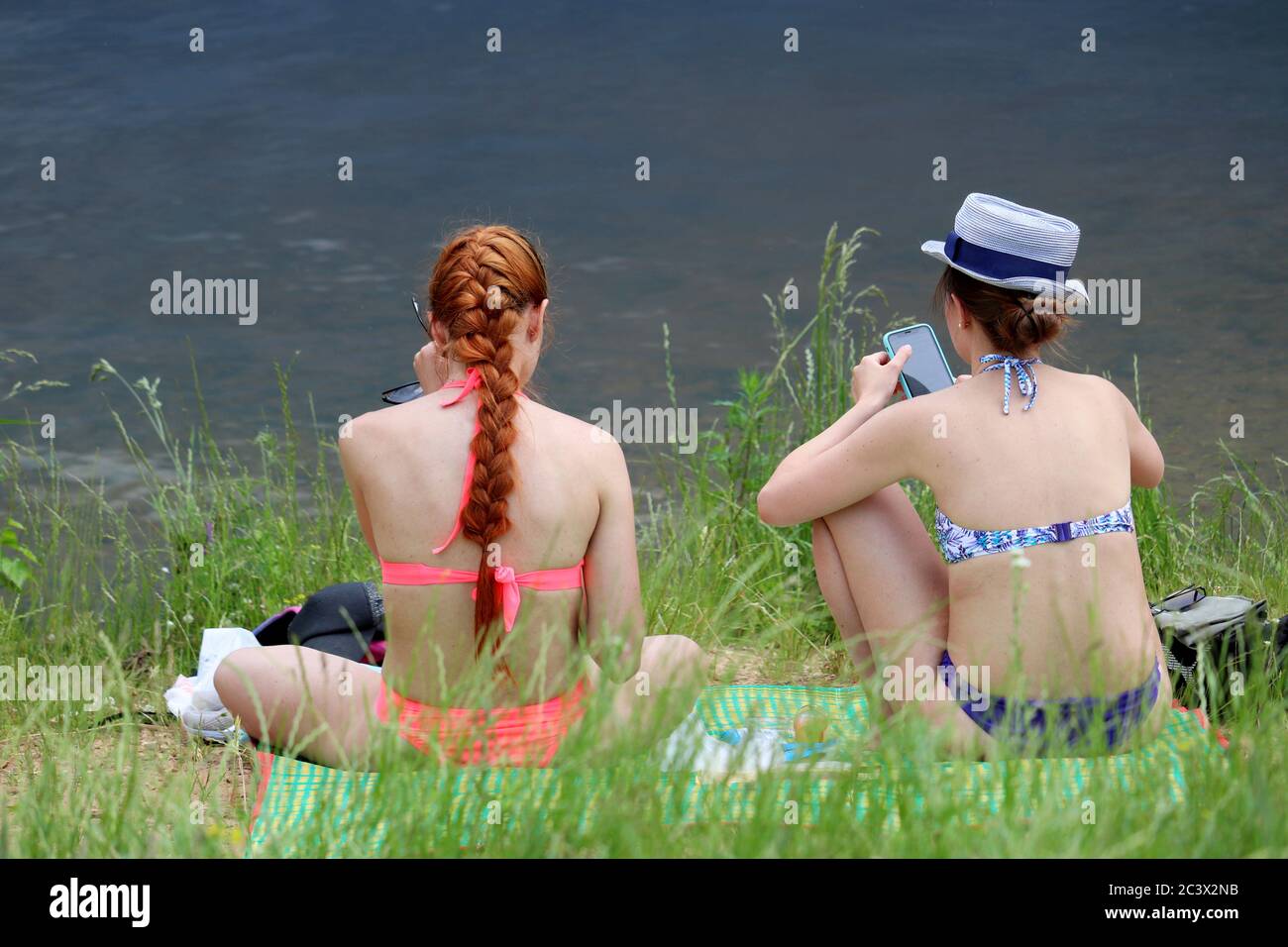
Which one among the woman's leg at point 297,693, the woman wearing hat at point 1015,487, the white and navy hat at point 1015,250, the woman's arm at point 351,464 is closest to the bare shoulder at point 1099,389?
the woman wearing hat at point 1015,487

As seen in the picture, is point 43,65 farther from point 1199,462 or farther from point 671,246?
point 1199,462

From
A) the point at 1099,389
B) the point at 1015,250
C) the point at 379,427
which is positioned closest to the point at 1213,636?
the point at 1099,389

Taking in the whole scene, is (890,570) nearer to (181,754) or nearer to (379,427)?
(379,427)

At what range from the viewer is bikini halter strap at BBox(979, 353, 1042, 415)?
295 cm

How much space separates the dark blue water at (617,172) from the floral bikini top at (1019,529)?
4046 mm

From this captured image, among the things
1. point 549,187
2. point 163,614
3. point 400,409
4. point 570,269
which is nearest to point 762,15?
point 549,187

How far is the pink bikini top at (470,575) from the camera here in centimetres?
284

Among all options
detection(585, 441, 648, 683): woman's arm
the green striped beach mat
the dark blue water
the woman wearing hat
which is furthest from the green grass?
the dark blue water

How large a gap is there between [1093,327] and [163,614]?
5738mm

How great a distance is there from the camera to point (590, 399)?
25.1 ft

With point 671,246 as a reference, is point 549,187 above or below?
above

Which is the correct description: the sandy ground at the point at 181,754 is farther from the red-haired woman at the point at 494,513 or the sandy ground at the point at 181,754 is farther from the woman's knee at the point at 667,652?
the red-haired woman at the point at 494,513

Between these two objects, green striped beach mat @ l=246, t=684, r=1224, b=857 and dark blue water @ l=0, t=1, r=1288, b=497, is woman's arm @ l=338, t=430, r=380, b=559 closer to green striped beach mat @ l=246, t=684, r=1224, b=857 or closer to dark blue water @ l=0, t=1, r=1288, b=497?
green striped beach mat @ l=246, t=684, r=1224, b=857

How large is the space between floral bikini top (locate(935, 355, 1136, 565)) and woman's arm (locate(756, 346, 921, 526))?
17 centimetres
